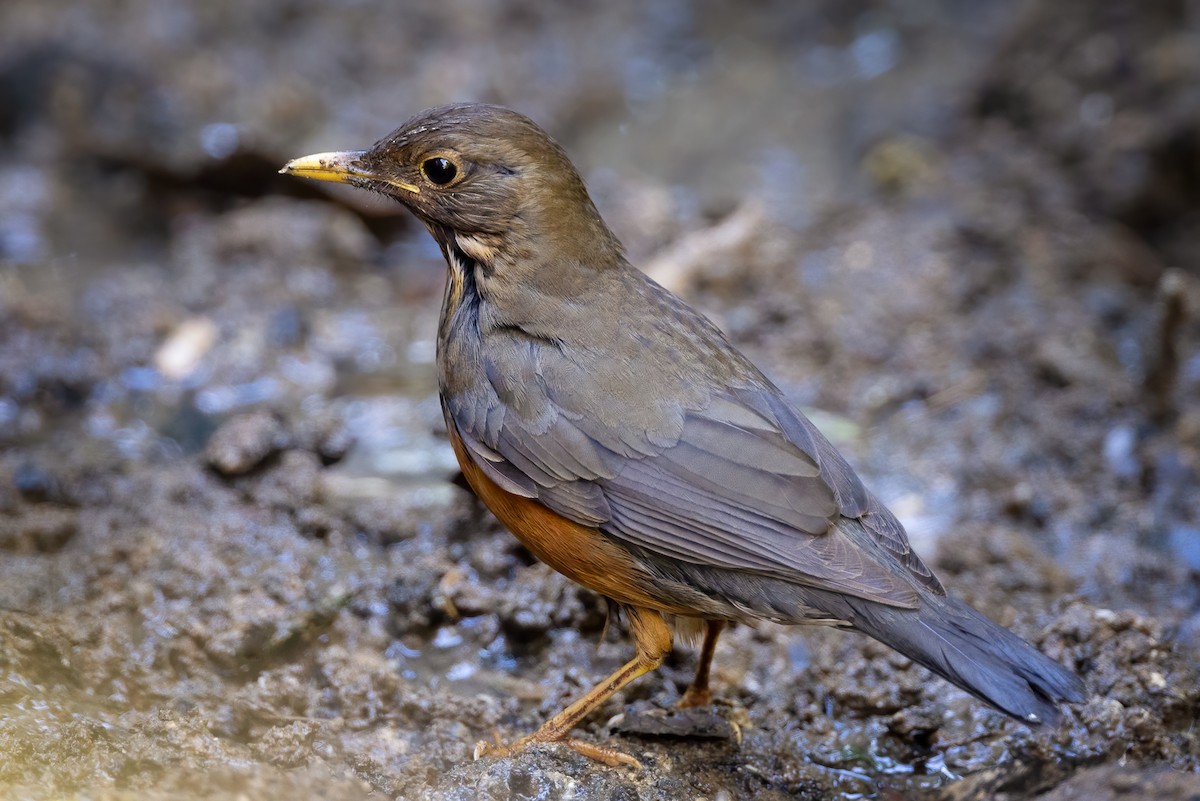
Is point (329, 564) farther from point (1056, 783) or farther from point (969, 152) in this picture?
point (969, 152)

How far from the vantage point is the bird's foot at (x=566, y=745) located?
395 centimetres

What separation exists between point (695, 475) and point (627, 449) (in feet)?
0.82

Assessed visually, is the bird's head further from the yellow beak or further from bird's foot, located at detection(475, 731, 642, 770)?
bird's foot, located at detection(475, 731, 642, 770)

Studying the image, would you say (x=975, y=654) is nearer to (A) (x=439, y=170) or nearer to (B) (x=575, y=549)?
(B) (x=575, y=549)

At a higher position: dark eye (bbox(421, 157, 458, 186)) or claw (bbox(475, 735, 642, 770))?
dark eye (bbox(421, 157, 458, 186))

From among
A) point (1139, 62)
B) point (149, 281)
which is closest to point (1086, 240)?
point (1139, 62)

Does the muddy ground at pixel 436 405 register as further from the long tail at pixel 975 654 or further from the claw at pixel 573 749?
the long tail at pixel 975 654

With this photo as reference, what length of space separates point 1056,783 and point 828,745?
1.02 metres

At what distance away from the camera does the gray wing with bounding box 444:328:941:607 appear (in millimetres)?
3945

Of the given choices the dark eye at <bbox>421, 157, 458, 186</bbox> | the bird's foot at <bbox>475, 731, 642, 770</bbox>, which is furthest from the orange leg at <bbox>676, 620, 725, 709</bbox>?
the dark eye at <bbox>421, 157, 458, 186</bbox>

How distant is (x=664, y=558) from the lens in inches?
161

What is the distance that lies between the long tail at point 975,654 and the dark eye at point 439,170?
206 cm

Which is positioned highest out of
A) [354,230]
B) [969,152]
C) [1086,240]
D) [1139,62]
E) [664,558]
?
[1139,62]

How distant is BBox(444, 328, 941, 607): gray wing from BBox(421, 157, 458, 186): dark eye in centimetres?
70
